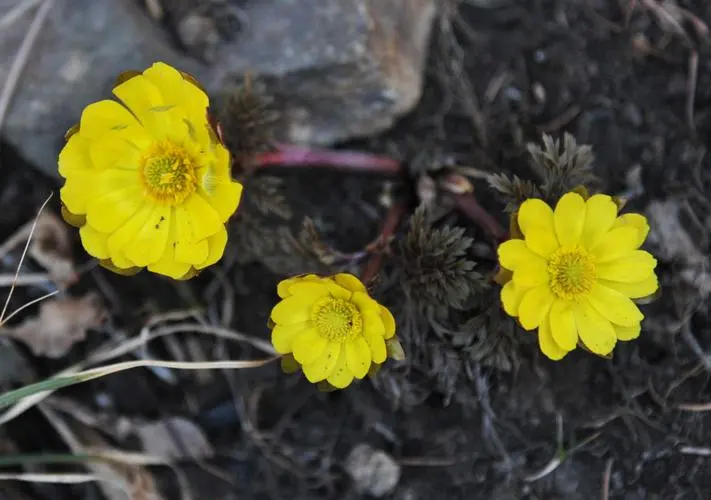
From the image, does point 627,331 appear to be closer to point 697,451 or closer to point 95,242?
point 697,451

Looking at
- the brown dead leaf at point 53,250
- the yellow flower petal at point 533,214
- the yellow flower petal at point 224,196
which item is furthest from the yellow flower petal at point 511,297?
the brown dead leaf at point 53,250

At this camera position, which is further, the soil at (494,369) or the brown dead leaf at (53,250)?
the brown dead leaf at (53,250)

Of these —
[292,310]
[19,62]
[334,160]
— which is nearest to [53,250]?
[19,62]

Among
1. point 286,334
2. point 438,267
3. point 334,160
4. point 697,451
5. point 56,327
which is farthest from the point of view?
point 56,327

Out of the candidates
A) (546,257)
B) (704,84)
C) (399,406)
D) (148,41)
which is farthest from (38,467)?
(704,84)

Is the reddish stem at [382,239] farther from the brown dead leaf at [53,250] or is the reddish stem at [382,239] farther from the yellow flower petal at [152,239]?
the brown dead leaf at [53,250]

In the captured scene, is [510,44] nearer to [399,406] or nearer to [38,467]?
[399,406]
